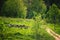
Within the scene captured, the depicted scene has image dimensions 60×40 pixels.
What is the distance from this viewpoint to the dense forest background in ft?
100

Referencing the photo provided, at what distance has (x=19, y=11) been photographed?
1320 inches

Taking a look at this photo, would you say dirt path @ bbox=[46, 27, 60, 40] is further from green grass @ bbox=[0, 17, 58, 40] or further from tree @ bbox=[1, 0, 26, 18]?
tree @ bbox=[1, 0, 26, 18]

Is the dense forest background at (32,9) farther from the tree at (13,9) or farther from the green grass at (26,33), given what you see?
Answer: the green grass at (26,33)

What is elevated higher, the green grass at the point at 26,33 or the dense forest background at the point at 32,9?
the dense forest background at the point at 32,9

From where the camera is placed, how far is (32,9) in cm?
3512

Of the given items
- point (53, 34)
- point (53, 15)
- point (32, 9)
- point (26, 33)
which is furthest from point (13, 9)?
point (26, 33)

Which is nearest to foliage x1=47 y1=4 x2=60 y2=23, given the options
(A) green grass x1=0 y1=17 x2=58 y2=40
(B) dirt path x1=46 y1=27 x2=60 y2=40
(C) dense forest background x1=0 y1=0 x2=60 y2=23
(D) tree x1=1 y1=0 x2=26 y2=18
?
(C) dense forest background x1=0 y1=0 x2=60 y2=23

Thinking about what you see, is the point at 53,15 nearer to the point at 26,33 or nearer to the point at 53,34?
the point at 53,34

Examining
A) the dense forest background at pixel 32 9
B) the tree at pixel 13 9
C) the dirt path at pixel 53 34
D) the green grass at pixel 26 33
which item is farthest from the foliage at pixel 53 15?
the green grass at pixel 26 33

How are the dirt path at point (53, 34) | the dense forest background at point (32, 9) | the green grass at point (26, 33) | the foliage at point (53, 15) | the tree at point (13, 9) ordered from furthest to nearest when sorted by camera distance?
the tree at point (13, 9) < the dense forest background at point (32, 9) < the foliage at point (53, 15) < the dirt path at point (53, 34) < the green grass at point (26, 33)

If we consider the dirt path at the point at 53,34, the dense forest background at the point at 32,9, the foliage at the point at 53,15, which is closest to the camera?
the dirt path at the point at 53,34

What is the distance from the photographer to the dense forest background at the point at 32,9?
100ft

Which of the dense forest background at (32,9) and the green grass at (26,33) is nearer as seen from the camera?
the green grass at (26,33)

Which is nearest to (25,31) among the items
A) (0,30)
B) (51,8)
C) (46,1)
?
(0,30)
